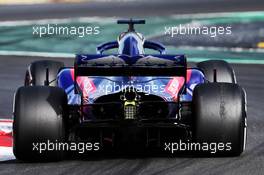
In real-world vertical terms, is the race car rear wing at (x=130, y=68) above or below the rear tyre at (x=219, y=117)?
above

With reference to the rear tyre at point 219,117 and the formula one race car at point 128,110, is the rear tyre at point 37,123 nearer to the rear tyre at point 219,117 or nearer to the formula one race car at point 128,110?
the formula one race car at point 128,110

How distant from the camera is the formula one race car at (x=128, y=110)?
1008cm

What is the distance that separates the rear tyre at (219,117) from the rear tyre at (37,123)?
1.47m

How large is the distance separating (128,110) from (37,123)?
3.31ft

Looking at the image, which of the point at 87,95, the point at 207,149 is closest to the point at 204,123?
the point at 207,149

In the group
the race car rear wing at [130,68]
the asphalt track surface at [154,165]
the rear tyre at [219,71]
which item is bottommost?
the asphalt track surface at [154,165]

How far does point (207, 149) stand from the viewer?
1035 centimetres

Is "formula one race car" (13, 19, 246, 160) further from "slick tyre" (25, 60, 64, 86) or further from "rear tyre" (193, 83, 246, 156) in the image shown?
"slick tyre" (25, 60, 64, 86)

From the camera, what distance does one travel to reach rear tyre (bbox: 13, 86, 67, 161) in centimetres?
998

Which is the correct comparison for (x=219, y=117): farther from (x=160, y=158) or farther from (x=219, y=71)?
(x=219, y=71)

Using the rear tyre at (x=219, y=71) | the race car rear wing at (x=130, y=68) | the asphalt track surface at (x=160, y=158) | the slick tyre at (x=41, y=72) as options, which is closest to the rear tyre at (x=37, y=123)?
the asphalt track surface at (x=160, y=158)

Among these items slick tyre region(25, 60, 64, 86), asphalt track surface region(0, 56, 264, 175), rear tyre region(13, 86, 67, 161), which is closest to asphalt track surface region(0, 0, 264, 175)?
asphalt track surface region(0, 56, 264, 175)

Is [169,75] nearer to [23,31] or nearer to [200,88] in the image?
[200,88]

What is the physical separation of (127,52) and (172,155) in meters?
1.95
